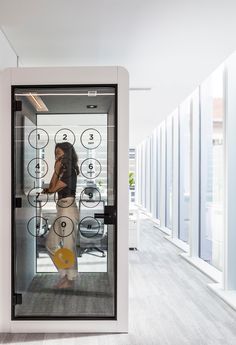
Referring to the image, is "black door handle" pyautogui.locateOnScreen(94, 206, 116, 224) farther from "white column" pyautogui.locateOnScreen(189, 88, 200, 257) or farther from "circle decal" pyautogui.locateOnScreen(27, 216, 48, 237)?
"white column" pyautogui.locateOnScreen(189, 88, 200, 257)

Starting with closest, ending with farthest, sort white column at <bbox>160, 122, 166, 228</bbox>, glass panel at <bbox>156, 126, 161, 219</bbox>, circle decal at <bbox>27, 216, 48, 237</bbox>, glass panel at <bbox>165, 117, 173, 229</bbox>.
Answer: circle decal at <bbox>27, 216, 48, 237</bbox>
glass panel at <bbox>165, 117, 173, 229</bbox>
white column at <bbox>160, 122, 166, 228</bbox>
glass panel at <bbox>156, 126, 161, 219</bbox>

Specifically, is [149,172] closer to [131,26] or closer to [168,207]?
[168,207]

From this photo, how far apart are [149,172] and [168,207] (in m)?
3.59

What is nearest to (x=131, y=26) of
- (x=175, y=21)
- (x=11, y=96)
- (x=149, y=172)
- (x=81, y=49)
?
(x=175, y=21)

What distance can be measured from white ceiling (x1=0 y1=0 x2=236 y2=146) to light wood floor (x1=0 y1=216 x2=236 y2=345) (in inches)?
95.1

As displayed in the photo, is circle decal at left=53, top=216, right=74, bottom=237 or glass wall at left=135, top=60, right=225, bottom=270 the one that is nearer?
circle decal at left=53, top=216, right=74, bottom=237

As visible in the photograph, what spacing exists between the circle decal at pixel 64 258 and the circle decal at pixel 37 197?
1.34 ft

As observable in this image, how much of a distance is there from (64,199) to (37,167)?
34cm

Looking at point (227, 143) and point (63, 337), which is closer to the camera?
point (63, 337)

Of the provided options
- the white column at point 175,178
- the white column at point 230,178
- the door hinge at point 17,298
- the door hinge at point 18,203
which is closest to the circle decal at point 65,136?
the door hinge at point 18,203

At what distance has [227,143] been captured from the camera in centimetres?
384

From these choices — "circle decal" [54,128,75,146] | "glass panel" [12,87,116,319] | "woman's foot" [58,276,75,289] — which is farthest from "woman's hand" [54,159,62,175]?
"woman's foot" [58,276,75,289]

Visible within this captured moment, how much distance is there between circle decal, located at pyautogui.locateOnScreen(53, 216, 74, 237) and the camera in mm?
2930

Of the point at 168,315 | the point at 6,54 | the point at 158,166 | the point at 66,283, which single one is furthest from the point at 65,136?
the point at 158,166
